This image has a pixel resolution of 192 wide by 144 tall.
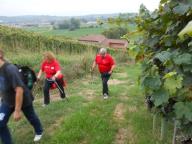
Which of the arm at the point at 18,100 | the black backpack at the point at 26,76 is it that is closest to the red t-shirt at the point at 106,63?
the black backpack at the point at 26,76

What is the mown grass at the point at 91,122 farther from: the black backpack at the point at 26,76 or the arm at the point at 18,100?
the arm at the point at 18,100

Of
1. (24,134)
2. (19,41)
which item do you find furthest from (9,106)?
(19,41)

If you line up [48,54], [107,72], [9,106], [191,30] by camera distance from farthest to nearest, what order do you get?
[107,72]
[48,54]
[9,106]
[191,30]

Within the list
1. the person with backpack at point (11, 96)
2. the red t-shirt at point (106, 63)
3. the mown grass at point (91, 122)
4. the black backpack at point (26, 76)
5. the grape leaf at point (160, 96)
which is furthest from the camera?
the red t-shirt at point (106, 63)

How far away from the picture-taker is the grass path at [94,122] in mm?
6836

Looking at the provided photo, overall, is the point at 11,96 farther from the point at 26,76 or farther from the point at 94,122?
the point at 94,122

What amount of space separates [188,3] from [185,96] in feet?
2.20

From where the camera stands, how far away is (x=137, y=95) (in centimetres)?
1073

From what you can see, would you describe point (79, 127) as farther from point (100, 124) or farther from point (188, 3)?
point (188, 3)

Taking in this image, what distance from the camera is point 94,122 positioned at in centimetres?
759

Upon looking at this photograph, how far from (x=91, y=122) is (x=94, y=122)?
0.07 m

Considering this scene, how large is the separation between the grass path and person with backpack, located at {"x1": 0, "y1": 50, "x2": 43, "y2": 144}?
1.18m

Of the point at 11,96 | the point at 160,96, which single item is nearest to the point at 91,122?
the point at 11,96

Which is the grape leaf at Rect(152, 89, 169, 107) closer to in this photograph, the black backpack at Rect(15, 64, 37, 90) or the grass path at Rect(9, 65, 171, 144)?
the black backpack at Rect(15, 64, 37, 90)
